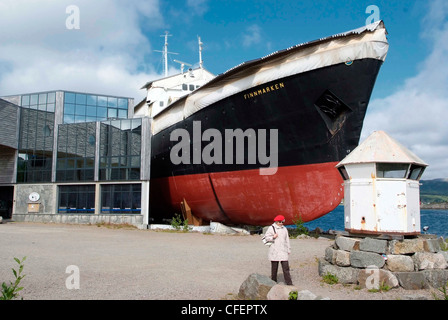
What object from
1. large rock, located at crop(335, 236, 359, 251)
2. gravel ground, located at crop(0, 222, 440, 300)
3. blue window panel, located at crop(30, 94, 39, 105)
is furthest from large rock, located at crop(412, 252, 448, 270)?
blue window panel, located at crop(30, 94, 39, 105)

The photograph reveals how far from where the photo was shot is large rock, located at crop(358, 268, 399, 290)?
7008mm

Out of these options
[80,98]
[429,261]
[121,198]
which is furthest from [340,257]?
[80,98]

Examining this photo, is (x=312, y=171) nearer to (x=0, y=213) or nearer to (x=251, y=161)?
(x=251, y=161)

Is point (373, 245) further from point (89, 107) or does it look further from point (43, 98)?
point (43, 98)

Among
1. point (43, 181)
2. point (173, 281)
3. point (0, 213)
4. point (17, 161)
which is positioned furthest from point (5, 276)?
point (0, 213)

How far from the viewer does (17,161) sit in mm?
27922

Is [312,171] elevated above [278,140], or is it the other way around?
[278,140]

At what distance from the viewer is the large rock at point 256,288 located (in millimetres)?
6031

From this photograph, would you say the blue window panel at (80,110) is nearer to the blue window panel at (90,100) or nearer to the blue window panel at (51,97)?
the blue window panel at (90,100)

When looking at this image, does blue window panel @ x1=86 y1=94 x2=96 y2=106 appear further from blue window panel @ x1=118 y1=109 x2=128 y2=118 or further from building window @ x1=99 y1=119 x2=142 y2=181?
building window @ x1=99 y1=119 x2=142 y2=181

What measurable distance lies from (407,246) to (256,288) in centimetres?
348

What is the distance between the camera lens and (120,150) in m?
24.5

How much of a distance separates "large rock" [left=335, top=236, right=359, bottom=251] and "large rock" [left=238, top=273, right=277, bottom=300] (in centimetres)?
244
